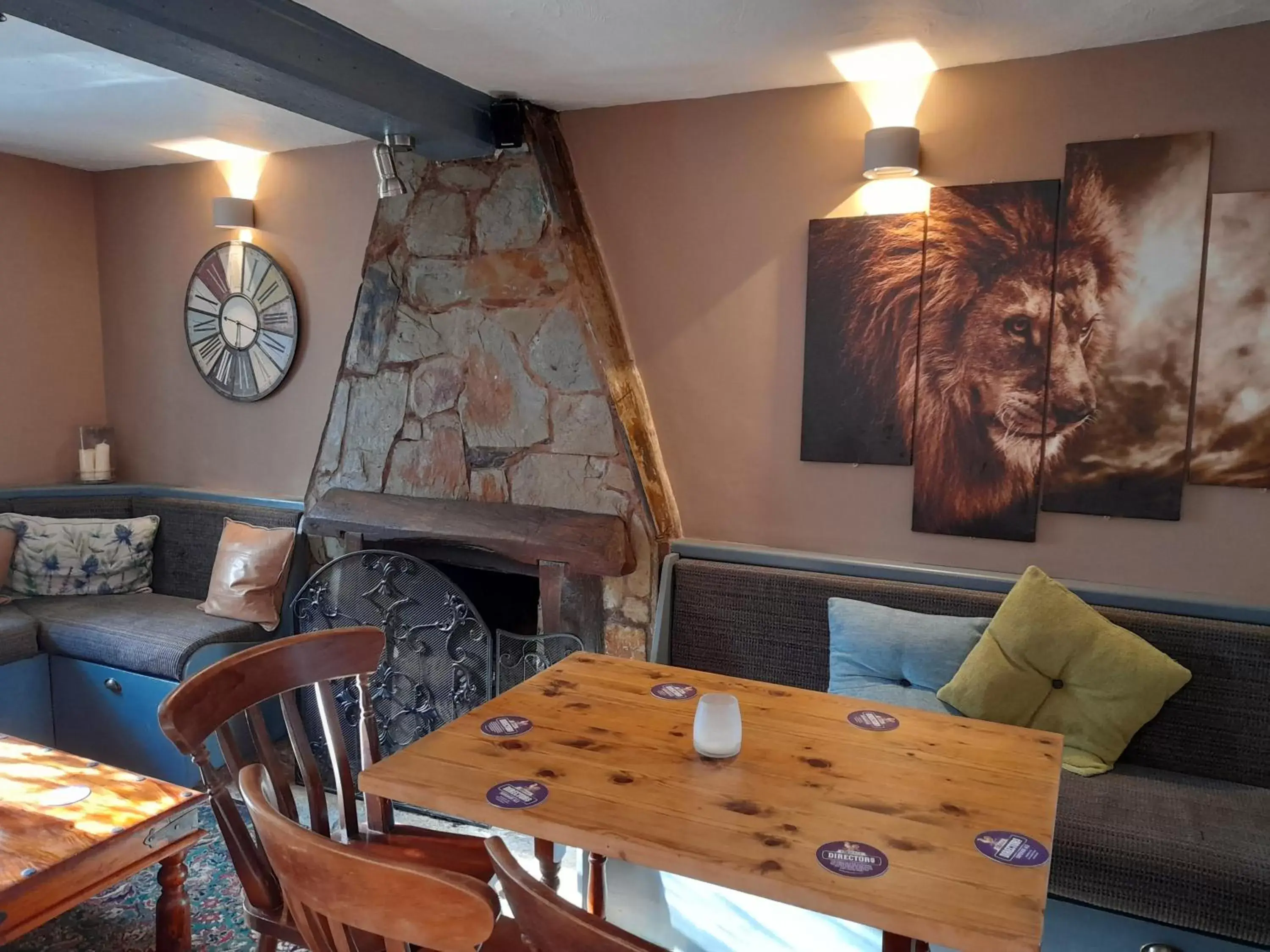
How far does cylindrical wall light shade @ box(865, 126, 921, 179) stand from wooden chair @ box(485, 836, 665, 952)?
217 centimetres

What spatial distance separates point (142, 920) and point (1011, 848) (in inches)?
90.5

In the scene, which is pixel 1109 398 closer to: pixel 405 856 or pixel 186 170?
pixel 405 856

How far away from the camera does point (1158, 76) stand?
2316 mm

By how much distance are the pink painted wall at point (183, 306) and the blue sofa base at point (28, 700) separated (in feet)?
3.41

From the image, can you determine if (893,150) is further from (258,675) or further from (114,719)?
(114,719)

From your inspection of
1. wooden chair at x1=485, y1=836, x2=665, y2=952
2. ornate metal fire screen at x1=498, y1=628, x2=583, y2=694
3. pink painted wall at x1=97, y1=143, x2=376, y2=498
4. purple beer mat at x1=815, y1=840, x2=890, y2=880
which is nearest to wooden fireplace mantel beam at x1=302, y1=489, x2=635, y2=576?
ornate metal fire screen at x1=498, y1=628, x2=583, y2=694

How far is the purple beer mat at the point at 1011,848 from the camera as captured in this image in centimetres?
126

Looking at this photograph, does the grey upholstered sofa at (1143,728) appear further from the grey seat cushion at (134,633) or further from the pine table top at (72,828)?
the grey seat cushion at (134,633)

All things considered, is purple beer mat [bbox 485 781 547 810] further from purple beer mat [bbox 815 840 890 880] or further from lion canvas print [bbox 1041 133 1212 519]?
lion canvas print [bbox 1041 133 1212 519]

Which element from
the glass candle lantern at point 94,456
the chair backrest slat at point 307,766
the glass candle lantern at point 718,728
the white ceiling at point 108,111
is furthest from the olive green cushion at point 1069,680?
the glass candle lantern at point 94,456

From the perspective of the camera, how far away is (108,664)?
325 centimetres

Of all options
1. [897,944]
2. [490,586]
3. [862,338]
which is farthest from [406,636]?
[897,944]

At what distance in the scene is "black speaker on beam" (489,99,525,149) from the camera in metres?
2.89

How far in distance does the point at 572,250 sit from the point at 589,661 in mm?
1468
